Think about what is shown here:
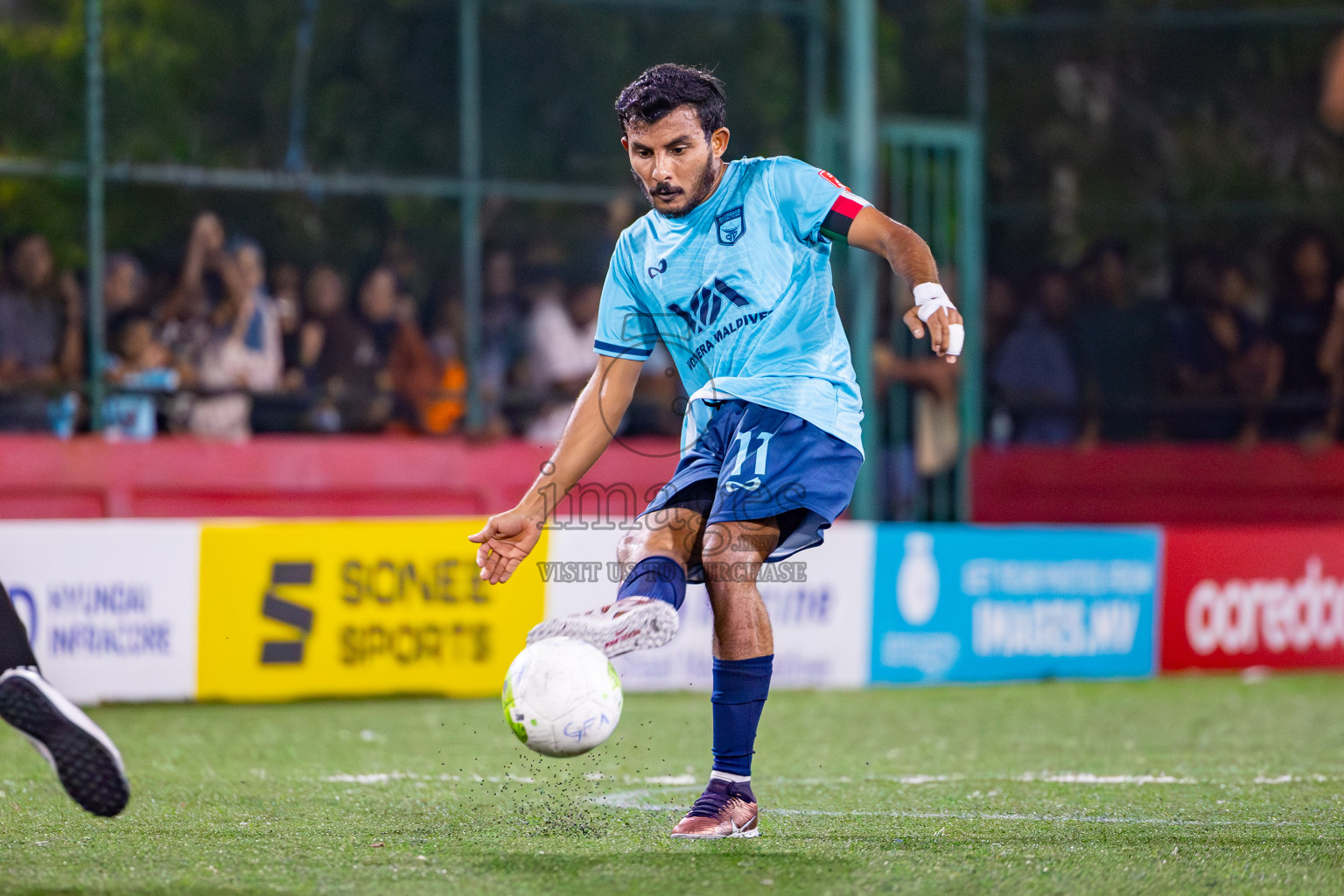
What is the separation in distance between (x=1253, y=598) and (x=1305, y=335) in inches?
95.5

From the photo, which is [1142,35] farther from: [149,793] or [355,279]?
[149,793]

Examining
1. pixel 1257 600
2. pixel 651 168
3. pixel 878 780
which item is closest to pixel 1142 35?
pixel 1257 600

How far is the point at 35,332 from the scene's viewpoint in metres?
10.9

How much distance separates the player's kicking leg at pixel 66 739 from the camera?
419 cm

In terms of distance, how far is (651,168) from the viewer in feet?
16.5

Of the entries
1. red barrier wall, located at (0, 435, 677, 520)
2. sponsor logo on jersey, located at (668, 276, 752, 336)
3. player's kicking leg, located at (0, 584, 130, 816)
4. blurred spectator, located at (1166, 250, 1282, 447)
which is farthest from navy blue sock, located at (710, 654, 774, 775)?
blurred spectator, located at (1166, 250, 1282, 447)

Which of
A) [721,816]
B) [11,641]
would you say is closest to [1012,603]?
[721,816]

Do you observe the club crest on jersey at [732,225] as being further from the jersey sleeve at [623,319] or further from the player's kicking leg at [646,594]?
the player's kicking leg at [646,594]

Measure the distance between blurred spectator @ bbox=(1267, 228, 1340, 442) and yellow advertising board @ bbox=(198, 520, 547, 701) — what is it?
246 inches

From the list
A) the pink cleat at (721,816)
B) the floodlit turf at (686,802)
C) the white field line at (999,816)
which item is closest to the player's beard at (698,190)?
the pink cleat at (721,816)

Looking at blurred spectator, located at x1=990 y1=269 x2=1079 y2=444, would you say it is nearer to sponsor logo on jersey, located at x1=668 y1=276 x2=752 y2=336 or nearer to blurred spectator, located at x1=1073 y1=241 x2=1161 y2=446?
blurred spectator, located at x1=1073 y1=241 x2=1161 y2=446

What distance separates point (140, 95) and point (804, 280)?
25.8 ft

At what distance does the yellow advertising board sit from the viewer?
383 inches

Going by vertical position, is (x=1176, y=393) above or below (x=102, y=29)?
below
